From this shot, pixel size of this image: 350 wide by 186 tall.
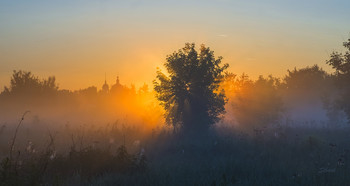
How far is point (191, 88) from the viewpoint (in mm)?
24953

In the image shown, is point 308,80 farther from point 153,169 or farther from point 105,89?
point 105,89

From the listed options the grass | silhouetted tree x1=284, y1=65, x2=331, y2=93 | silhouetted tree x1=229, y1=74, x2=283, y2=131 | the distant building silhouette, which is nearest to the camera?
the grass

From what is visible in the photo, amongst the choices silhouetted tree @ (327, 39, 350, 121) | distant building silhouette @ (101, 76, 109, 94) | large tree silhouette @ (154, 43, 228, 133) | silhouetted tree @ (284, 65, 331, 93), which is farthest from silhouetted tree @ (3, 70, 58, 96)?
distant building silhouette @ (101, 76, 109, 94)

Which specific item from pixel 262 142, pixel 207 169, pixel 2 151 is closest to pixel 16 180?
pixel 207 169

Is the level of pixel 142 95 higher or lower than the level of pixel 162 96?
higher

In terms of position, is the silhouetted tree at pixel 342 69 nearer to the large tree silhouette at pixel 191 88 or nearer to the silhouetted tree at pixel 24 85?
the large tree silhouette at pixel 191 88

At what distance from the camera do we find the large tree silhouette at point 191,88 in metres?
24.7

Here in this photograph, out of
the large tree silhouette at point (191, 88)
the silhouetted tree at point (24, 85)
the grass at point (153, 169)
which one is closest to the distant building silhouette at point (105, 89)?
the silhouetted tree at point (24, 85)

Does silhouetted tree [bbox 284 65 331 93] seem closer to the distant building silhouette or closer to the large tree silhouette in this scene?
the large tree silhouette

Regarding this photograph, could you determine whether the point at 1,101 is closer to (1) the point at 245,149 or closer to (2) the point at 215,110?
(2) the point at 215,110

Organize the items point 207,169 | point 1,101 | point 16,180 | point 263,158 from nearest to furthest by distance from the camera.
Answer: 1. point 16,180
2. point 207,169
3. point 263,158
4. point 1,101

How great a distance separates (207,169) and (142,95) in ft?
374

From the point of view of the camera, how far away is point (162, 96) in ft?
82.4

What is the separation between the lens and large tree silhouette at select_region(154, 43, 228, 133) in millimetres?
24688
